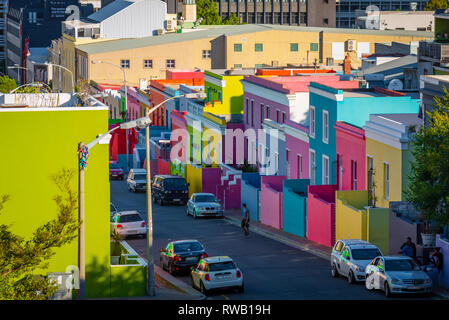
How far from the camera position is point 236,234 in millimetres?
53125

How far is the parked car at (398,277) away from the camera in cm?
3391

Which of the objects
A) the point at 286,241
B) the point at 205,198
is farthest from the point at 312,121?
the point at 286,241

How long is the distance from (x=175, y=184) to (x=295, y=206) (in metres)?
14.8

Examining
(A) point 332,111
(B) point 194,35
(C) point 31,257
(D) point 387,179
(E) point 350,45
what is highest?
(B) point 194,35

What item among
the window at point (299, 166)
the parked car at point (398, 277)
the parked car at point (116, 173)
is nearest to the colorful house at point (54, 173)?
the parked car at point (398, 277)

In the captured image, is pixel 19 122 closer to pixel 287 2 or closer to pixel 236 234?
pixel 236 234

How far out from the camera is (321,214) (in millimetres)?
48656

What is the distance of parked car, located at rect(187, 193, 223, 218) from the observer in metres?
58.8

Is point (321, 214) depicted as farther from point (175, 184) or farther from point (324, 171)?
point (175, 184)

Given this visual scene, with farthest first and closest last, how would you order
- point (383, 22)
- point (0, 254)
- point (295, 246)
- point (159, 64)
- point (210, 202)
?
1. point (383, 22)
2. point (159, 64)
3. point (210, 202)
4. point (295, 246)
5. point (0, 254)

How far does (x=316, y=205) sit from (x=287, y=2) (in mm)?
144839

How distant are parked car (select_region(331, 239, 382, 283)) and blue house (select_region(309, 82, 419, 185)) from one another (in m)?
13.9

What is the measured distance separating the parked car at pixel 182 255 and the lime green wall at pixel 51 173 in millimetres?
7465
